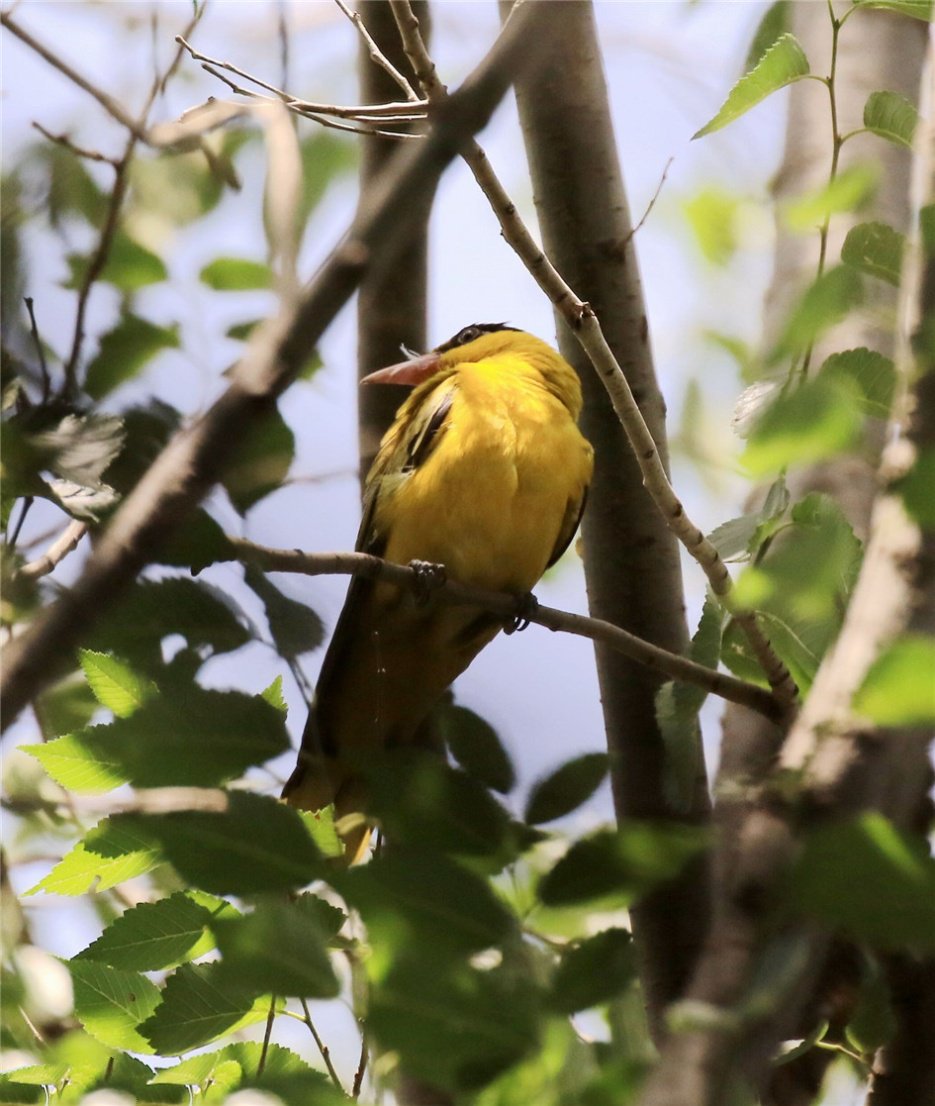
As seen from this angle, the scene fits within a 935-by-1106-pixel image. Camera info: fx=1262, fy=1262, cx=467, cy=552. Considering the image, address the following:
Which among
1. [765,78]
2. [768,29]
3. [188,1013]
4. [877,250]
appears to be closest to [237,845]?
[188,1013]

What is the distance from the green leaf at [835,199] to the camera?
80cm

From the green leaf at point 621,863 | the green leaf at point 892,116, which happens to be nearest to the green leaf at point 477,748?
the green leaf at point 621,863

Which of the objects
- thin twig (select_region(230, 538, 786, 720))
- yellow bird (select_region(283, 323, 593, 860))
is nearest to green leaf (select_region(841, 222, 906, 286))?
thin twig (select_region(230, 538, 786, 720))

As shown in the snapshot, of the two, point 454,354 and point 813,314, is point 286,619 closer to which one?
point 813,314

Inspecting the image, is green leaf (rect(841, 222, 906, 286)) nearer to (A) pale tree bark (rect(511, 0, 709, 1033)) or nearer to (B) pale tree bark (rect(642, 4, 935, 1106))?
(B) pale tree bark (rect(642, 4, 935, 1106))

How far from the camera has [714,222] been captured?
12.3 feet

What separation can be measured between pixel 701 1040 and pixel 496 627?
8.71 feet

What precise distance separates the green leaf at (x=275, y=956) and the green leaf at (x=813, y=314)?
469 millimetres

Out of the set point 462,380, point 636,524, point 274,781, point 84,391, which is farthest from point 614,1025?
point 462,380

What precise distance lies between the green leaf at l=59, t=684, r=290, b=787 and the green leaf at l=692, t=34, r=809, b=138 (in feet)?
3.78

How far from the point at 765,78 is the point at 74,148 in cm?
95

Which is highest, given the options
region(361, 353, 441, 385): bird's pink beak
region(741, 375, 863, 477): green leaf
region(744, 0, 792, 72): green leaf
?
region(744, 0, 792, 72): green leaf

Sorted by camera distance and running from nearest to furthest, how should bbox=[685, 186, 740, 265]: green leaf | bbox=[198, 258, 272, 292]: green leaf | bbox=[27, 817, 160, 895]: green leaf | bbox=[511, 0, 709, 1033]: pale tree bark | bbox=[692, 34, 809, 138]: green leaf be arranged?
1. bbox=[198, 258, 272, 292]: green leaf
2. bbox=[27, 817, 160, 895]: green leaf
3. bbox=[692, 34, 809, 138]: green leaf
4. bbox=[511, 0, 709, 1033]: pale tree bark
5. bbox=[685, 186, 740, 265]: green leaf

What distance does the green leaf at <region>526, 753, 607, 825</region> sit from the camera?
3.08 ft
